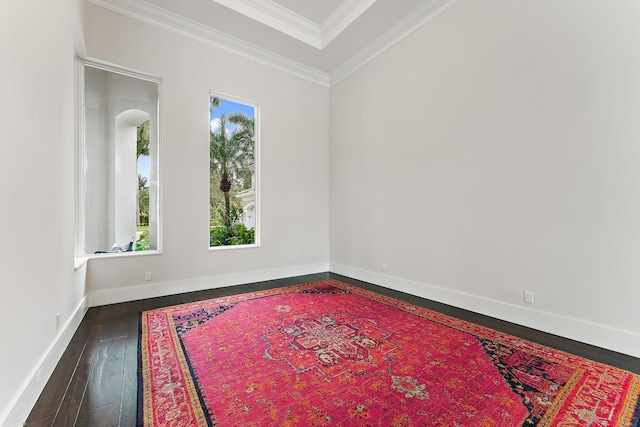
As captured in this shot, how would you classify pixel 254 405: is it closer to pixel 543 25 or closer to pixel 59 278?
pixel 59 278

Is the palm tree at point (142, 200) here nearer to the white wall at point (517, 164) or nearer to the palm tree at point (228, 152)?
the palm tree at point (228, 152)

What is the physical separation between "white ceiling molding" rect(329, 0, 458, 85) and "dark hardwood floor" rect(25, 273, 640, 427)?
370 centimetres

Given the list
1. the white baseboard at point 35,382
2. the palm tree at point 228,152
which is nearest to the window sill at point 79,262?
the white baseboard at point 35,382

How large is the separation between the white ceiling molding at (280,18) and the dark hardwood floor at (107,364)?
3967mm

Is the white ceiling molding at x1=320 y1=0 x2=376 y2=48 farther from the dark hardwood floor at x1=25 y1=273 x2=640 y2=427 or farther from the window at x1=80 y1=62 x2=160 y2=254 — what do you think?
the dark hardwood floor at x1=25 y1=273 x2=640 y2=427

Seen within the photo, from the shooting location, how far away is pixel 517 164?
3.00 metres

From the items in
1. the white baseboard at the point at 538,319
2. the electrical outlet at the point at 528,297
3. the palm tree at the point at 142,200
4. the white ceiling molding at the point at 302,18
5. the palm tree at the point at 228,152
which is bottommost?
the white baseboard at the point at 538,319

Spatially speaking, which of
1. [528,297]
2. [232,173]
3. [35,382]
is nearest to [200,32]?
[232,173]

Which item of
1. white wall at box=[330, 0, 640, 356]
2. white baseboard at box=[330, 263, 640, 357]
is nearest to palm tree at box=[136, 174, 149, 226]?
white wall at box=[330, 0, 640, 356]

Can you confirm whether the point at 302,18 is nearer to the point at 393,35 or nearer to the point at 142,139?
the point at 393,35

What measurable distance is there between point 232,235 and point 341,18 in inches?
145

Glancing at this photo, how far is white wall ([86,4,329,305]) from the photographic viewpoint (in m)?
3.71

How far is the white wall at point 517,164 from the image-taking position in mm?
2420

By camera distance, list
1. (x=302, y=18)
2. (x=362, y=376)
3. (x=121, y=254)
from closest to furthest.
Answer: (x=362, y=376) < (x=121, y=254) < (x=302, y=18)
